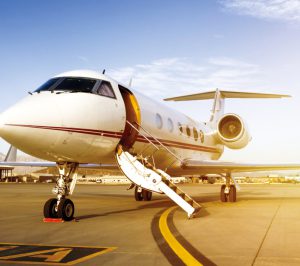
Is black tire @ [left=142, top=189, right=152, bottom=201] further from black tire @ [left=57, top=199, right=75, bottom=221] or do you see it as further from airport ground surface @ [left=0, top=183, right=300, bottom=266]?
black tire @ [left=57, top=199, right=75, bottom=221]

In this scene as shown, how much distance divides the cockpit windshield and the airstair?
1.55 meters

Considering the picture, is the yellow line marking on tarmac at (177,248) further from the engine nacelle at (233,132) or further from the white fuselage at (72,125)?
the engine nacelle at (233,132)

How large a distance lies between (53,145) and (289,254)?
520cm

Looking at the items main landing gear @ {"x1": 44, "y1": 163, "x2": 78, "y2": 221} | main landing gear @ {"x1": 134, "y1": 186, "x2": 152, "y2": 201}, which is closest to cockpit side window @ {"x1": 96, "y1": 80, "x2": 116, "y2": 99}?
main landing gear @ {"x1": 44, "y1": 163, "x2": 78, "y2": 221}

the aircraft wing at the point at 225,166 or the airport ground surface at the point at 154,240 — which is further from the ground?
the aircraft wing at the point at 225,166

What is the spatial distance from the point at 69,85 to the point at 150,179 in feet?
9.83

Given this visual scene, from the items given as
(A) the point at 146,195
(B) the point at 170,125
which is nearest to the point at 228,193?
(A) the point at 146,195

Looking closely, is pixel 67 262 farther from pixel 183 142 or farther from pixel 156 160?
pixel 183 142

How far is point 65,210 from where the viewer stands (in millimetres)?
8734

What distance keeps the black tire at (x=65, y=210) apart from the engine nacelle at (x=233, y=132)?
9033mm

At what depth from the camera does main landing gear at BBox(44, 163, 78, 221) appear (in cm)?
866

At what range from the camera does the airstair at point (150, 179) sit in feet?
29.9

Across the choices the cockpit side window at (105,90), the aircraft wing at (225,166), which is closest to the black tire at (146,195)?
the aircraft wing at (225,166)

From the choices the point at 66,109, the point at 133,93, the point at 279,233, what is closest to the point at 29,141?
the point at 66,109
